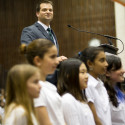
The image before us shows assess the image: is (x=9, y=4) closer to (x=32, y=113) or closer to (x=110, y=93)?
(x=110, y=93)

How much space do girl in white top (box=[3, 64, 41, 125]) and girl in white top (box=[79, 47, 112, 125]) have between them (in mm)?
663

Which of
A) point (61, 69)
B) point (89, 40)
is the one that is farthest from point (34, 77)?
A: point (89, 40)

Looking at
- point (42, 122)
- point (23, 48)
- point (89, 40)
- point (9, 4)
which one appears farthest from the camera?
point (9, 4)

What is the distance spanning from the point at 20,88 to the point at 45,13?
1.33 metres

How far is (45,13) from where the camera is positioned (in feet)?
8.02

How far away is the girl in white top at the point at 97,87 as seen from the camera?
1.88 meters

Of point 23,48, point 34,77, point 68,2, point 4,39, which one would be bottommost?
point 34,77

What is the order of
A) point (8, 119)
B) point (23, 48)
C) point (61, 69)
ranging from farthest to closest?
point (61, 69)
point (23, 48)
point (8, 119)

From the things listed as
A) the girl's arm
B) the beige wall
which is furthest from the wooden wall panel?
the girl's arm

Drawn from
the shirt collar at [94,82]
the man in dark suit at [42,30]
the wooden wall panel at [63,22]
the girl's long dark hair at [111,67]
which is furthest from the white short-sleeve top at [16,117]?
the wooden wall panel at [63,22]

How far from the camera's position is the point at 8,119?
3.83 feet

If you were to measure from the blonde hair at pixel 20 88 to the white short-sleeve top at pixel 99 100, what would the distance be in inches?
27.2

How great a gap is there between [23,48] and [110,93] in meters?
0.82

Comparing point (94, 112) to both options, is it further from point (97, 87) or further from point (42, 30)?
point (42, 30)
